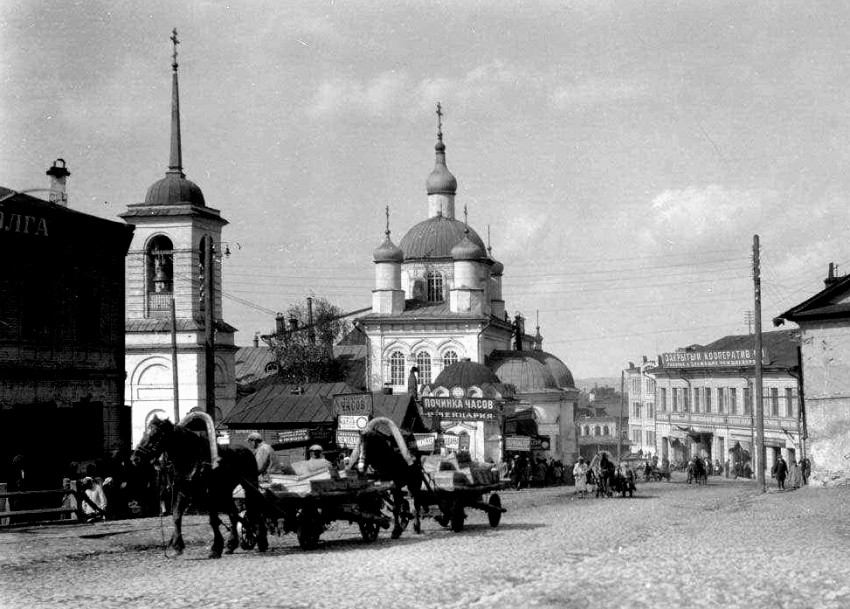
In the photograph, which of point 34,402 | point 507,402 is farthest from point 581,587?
point 507,402

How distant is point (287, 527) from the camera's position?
15172 millimetres

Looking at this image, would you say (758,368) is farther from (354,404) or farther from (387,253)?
(387,253)

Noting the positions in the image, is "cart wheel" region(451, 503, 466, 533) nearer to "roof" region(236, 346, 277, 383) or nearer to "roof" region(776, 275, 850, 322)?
"roof" region(776, 275, 850, 322)

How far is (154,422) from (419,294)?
68.7 m

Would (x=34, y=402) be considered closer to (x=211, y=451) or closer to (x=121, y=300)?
(x=121, y=300)

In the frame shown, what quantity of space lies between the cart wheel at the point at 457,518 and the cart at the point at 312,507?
1989 mm

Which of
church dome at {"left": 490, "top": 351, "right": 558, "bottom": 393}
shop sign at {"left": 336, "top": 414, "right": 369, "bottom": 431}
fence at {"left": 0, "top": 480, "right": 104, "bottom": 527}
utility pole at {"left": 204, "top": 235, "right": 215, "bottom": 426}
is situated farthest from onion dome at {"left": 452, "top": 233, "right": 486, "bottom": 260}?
fence at {"left": 0, "top": 480, "right": 104, "bottom": 527}

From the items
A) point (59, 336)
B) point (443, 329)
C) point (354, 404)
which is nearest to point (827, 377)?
point (354, 404)

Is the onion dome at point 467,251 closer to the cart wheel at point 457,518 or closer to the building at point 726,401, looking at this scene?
the building at point 726,401

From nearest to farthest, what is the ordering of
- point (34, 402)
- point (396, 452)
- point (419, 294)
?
1. point (396, 452)
2. point (34, 402)
3. point (419, 294)

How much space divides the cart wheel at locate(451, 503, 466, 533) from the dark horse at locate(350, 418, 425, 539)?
571 mm

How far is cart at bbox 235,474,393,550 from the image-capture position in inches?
588

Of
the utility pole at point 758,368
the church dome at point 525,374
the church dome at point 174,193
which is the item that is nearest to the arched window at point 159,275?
the church dome at point 174,193

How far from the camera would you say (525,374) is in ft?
246
